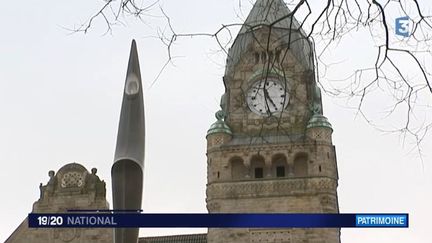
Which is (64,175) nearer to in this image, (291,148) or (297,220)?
(291,148)

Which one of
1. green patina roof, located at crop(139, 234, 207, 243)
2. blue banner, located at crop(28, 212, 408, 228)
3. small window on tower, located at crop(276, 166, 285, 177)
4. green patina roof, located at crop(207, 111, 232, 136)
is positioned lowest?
blue banner, located at crop(28, 212, 408, 228)

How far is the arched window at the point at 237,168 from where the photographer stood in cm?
3853

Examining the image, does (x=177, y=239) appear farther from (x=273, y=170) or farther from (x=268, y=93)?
(x=268, y=93)

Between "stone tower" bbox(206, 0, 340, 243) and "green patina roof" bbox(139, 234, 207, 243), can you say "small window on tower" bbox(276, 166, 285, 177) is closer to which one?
"stone tower" bbox(206, 0, 340, 243)

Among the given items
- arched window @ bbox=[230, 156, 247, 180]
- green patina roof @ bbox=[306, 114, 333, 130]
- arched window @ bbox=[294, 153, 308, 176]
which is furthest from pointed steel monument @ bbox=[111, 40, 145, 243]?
green patina roof @ bbox=[306, 114, 333, 130]

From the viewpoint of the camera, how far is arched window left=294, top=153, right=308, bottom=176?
1500 inches

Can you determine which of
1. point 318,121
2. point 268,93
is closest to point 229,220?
point 268,93

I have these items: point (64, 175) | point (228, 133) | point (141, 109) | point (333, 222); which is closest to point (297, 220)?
point (333, 222)

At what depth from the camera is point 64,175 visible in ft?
116

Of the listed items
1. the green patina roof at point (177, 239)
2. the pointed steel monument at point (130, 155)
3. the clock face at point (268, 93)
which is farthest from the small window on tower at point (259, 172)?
the clock face at point (268, 93)

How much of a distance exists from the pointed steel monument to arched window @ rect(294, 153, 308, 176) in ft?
75.0

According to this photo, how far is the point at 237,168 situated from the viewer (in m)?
38.9

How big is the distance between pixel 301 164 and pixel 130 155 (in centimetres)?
2386

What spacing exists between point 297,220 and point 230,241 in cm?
2694
